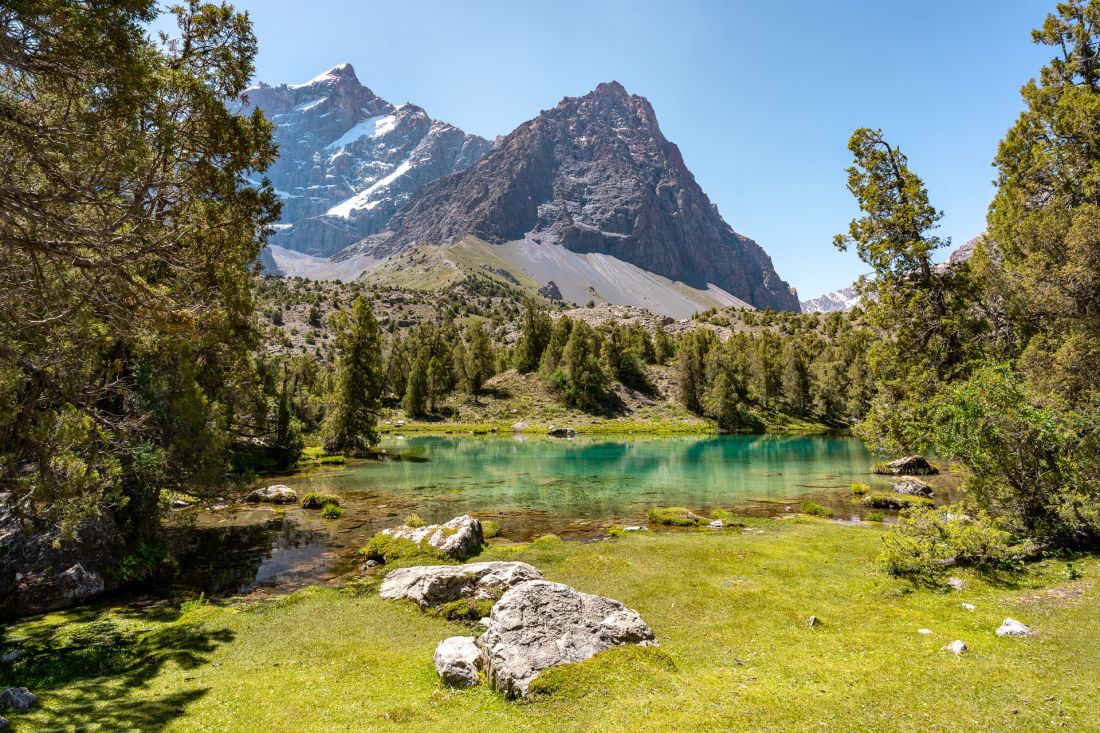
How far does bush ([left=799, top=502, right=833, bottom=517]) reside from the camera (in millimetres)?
31430

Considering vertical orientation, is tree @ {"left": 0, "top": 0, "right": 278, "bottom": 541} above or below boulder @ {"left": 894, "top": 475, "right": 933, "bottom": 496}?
above

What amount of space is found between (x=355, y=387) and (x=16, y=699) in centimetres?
5408

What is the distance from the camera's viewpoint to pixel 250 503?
35156 mm

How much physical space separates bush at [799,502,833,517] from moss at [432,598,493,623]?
24109 millimetres

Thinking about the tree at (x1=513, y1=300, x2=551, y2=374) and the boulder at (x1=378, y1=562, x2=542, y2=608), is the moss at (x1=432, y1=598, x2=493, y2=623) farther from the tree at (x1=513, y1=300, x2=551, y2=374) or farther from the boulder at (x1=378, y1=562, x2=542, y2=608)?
the tree at (x1=513, y1=300, x2=551, y2=374)

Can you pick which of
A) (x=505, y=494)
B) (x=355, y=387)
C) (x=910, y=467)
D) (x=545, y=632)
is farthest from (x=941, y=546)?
(x=355, y=387)

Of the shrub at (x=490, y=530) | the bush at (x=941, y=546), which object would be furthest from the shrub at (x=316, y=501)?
the bush at (x=941, y=546)

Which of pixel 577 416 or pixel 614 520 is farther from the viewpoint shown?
pixel 577 416

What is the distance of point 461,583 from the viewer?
16.5 m

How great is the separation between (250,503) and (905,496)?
4478cm

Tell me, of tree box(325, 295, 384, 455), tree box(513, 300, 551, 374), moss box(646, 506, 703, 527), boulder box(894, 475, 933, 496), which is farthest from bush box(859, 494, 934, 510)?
tree box(513, 300, 551, 374)

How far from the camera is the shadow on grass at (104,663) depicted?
975 cm

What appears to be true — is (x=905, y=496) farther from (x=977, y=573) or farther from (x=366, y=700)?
(x=366, y=700)

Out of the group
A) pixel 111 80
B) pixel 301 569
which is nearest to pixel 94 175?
pixel 111 80
